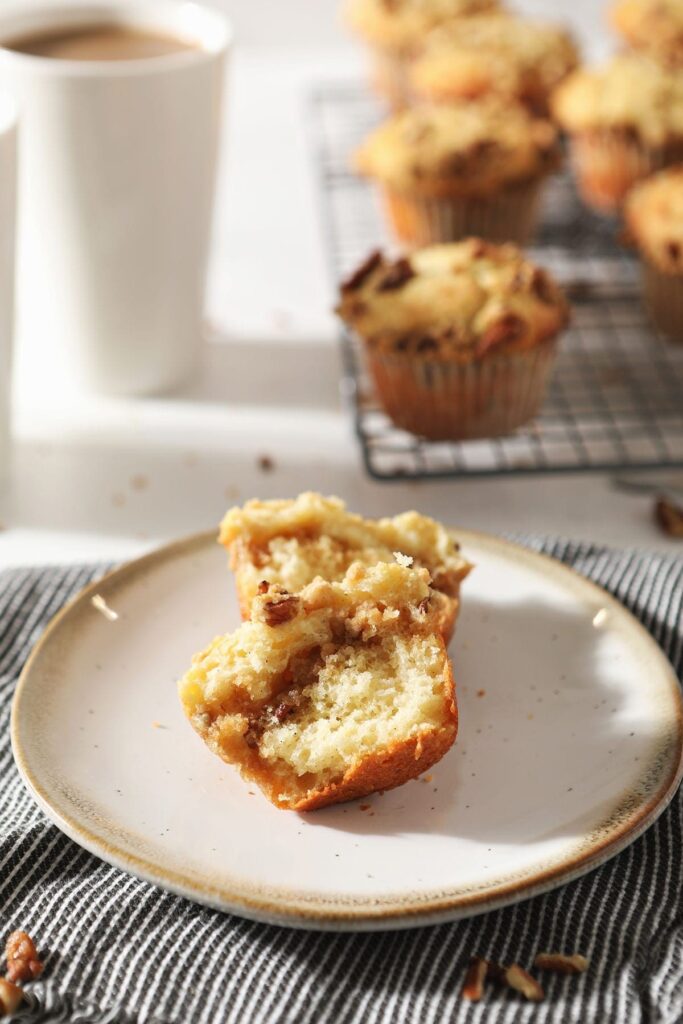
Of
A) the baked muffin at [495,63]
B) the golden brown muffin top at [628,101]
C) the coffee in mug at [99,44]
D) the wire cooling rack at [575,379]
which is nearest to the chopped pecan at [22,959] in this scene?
the wire cooling rack at [575,379]

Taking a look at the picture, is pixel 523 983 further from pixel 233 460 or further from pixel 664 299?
pixel 664 299

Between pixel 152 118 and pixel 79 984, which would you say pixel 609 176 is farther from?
pixel 79 984

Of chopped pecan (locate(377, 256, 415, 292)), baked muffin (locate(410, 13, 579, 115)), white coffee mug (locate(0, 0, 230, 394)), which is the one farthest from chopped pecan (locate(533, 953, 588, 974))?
baked muffin (locate(410, 13, 579, 115))

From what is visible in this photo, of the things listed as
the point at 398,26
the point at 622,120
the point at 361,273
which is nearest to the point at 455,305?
the point at 361,273

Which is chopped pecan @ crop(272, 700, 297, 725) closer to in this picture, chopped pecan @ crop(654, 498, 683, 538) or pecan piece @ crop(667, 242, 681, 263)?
chopped pecan @ crop(654, 498, 683, 538)

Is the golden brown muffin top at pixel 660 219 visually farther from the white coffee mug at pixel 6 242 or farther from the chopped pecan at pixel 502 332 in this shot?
the white coffee mug at pixel 6 242

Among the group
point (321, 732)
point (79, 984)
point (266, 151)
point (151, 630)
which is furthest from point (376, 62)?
point (79, 984)
